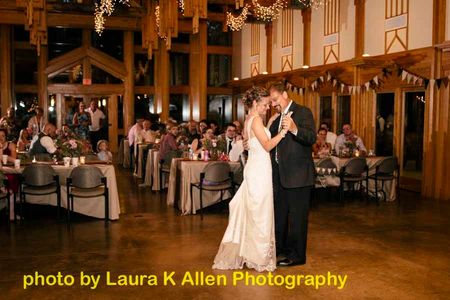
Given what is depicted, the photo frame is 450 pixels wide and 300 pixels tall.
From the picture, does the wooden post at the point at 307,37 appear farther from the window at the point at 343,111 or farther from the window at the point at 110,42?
the window at the point at 110,42

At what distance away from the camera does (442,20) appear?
9812mm

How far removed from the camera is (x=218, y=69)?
1988 cm

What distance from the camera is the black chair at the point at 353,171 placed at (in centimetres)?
916

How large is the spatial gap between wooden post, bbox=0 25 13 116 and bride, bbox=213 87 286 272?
14202 millimetres

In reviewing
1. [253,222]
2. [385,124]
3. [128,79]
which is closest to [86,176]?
[253,222]

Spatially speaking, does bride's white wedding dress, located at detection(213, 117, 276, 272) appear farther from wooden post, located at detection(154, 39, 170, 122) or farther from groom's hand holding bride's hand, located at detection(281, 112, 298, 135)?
wooden post, located at detection(154, 39, 170, 122)

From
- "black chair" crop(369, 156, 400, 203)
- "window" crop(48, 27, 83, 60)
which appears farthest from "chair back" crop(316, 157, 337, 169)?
"window" crop(48, 27, 83, 60)

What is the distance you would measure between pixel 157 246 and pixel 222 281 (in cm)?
157

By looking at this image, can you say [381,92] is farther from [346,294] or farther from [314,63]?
[346,294]

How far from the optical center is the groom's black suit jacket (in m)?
Answer: 5.19

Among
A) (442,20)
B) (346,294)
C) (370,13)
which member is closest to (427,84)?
(442,20)

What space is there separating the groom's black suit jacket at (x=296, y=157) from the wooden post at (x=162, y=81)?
45.1ft

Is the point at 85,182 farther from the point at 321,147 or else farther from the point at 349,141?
the point at 349,141

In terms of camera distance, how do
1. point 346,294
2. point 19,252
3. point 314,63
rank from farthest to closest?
1. point 314,63
2. point 19,252
3. point 346,294
